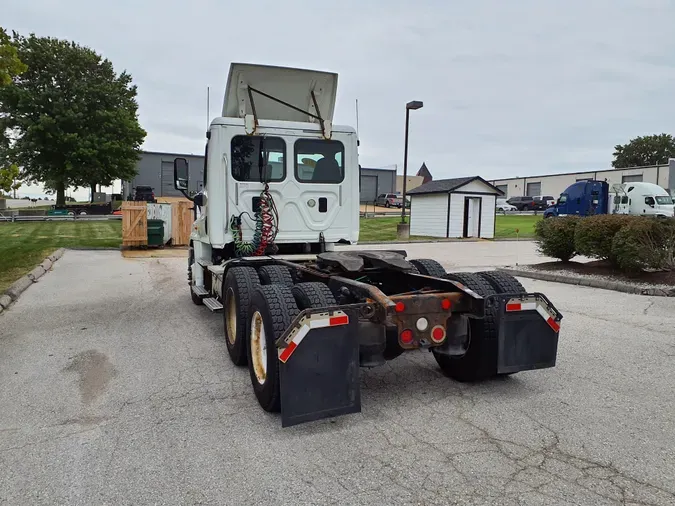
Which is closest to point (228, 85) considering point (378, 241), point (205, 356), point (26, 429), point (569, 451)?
point (205, 356)

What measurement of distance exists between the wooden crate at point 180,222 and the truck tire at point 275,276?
15.3 meters

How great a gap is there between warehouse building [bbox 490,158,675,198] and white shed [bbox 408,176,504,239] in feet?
73.4

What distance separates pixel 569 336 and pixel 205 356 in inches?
170

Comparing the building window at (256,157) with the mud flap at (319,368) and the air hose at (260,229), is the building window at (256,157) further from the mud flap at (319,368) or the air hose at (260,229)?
the mud flap at (319,368)

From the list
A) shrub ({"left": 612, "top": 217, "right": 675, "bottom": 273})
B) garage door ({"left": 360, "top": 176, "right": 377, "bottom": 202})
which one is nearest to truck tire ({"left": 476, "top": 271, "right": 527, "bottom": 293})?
shrub ({"left": 612, "top": 217, "right": 675, "bottom": 273})

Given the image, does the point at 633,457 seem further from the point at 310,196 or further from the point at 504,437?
the point at 310,196

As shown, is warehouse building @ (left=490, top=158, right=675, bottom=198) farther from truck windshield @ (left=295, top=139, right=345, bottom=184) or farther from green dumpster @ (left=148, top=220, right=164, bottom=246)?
truck windshield @ (left=295, top=139, right=345, bottom=184)

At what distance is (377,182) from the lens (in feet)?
216

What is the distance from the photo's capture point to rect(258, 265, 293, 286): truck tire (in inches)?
210

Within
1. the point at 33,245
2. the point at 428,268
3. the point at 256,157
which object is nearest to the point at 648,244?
the point at 428,268

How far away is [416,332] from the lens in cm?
414

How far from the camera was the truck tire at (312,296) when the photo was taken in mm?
4152

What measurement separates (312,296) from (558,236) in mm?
9731

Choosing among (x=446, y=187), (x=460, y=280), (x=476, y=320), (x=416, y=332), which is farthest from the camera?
(x=446, y=187)
